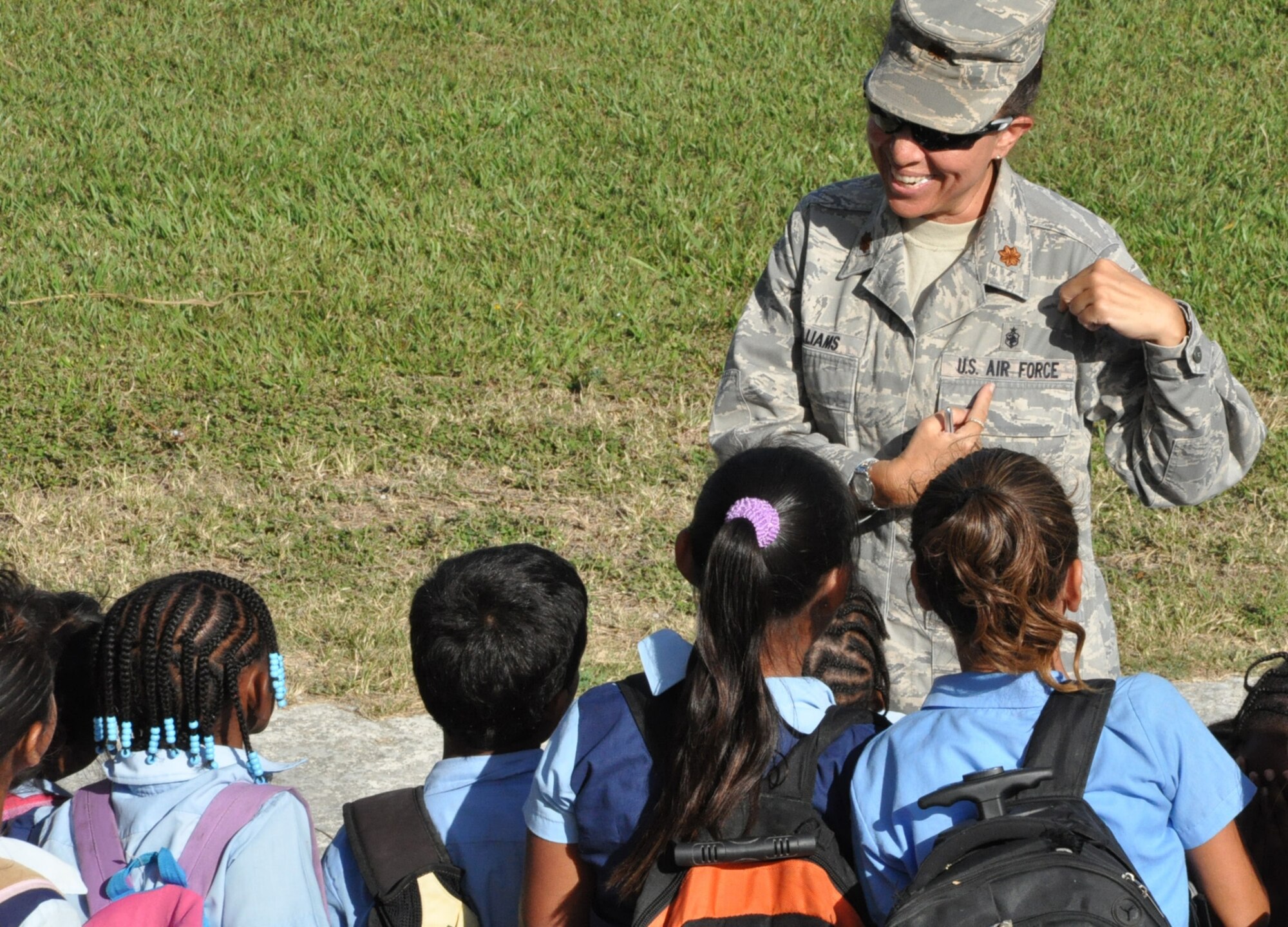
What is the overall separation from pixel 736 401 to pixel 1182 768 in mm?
1077

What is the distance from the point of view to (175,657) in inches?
91.8

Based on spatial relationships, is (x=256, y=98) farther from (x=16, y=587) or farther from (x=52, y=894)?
(x=52, y=894)

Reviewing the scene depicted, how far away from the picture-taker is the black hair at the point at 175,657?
2.31m

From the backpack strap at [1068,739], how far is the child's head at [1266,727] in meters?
0.53

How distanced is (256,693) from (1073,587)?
134 cm

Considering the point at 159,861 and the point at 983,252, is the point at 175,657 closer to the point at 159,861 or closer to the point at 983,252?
the point at 159,861

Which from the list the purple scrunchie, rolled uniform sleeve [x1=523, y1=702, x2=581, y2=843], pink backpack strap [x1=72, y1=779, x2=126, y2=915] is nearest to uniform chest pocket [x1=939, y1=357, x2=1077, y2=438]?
the purple scrunchie

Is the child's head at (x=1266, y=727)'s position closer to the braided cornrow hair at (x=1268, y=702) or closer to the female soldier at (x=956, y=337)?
the braided cornrow hair at (x=1268, y=702)

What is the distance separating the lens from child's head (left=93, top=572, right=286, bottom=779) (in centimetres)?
230

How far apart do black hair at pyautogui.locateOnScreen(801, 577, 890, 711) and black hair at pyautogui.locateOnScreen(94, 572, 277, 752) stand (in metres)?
0.98

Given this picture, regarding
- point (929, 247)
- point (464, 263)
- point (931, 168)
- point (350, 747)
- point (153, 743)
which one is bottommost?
point (350, 747)

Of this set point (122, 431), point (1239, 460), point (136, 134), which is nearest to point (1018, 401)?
point (1239, 460)

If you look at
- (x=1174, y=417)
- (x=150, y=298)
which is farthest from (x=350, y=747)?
(x=150, y=298)

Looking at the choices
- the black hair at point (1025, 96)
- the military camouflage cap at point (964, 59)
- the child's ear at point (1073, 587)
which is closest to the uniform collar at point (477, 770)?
the child's ear at point (1073, 587)
